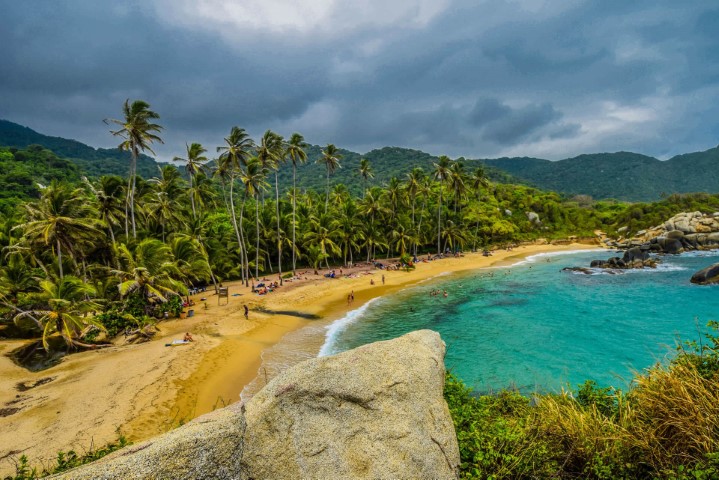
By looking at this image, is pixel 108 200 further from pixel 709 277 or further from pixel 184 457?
pixel 709 277

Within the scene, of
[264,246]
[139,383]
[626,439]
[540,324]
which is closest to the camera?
[626,439]

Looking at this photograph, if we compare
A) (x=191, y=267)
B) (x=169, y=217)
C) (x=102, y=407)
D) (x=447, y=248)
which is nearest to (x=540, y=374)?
(x=102, y=407)

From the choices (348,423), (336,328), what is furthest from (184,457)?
(336,328)

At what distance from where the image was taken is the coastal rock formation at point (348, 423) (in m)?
5.49

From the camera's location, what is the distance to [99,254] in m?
31.9

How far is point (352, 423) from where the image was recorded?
613cm

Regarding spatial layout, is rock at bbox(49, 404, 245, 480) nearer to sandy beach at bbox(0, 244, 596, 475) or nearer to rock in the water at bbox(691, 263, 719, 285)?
sandy beach at bbox(0, 244, 596, 475)

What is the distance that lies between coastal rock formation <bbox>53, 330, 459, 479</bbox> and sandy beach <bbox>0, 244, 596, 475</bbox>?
702cm

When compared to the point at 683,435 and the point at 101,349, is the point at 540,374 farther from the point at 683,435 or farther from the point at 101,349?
the point at 101,349

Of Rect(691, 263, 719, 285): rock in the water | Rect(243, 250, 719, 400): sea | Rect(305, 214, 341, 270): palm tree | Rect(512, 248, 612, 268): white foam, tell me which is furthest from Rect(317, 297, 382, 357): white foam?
Rect(691, 263, 719, 285): rock in the water

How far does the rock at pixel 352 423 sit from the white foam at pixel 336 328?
16097 millimetres

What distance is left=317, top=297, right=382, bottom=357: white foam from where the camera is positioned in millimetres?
23734

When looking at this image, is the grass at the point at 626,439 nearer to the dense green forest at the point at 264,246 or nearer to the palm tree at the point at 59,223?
the dense green forest at the point at 264,246

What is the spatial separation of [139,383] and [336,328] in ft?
48.7
